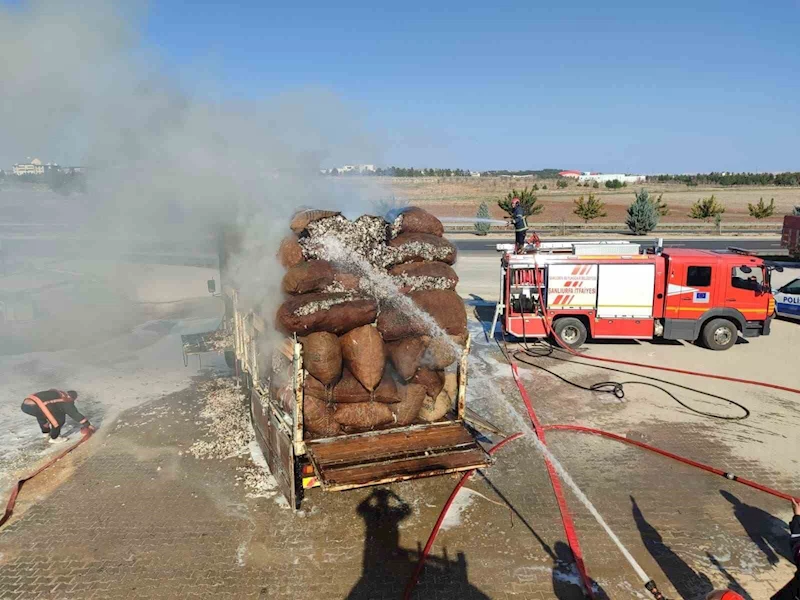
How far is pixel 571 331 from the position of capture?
41.9 feet

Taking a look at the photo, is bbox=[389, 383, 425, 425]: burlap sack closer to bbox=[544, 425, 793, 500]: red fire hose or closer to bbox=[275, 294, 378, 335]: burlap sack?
bbox=[275, 294, 378, 335]: burlap sack

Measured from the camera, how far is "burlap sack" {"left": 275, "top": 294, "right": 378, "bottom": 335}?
5938 millimetres

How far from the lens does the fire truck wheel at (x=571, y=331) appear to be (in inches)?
499

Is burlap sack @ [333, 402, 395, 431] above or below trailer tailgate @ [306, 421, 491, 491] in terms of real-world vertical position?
above

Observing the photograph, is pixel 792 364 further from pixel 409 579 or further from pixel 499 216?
pixel 499 216

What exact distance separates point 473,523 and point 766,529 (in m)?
3.15

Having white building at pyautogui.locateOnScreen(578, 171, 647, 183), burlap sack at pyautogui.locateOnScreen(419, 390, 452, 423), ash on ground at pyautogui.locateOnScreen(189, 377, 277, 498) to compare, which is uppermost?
white building at pyautogui.locateOnScreen(578, 171, 647, 183)

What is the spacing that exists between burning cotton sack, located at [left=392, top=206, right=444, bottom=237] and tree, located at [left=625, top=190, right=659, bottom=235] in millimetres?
32603

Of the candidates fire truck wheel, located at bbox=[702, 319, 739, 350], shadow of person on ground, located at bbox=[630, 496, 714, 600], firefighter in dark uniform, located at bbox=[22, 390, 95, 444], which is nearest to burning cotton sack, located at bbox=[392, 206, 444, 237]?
shadow of person on ground, located at bbox=[630, 496, 714, 600]

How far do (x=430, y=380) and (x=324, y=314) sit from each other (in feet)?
4.95

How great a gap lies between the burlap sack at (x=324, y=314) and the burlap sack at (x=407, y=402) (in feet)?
2.97

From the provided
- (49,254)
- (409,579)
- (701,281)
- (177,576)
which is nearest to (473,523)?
(409,579)

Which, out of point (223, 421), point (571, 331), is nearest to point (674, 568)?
point (223, 421)

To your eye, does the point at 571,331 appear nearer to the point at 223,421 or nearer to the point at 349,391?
the point at 223,421
